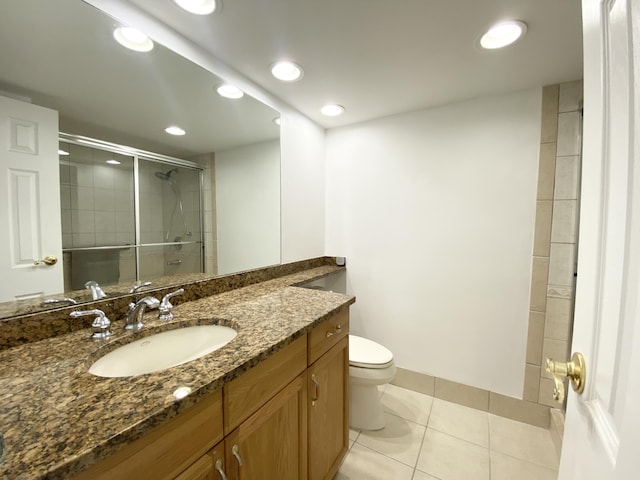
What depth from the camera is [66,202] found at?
970 millimetres

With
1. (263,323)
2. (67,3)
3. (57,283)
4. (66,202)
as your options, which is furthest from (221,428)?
(67,3)

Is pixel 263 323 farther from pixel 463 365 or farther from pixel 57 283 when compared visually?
Result: pixel 463 365

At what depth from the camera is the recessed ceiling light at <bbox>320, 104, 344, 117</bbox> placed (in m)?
1.93

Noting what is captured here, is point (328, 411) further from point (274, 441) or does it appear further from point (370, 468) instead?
point (370, 468)

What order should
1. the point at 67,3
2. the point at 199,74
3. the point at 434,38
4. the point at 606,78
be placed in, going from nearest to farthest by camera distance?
the point at 606,78 < the point at 67,3 < the point at 434,38 < the point at 199,74

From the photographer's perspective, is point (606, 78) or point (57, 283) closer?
point (606, 78)

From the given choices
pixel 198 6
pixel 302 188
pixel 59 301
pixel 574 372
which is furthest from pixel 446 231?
pixel 59 301

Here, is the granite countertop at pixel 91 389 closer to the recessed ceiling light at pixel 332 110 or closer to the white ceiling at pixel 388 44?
the white ceiling at pixel 388 44

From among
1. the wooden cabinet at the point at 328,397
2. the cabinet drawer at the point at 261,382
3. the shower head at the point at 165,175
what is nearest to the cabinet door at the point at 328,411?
the wooden cabinet at the point at 328,397

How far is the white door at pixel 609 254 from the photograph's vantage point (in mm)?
365

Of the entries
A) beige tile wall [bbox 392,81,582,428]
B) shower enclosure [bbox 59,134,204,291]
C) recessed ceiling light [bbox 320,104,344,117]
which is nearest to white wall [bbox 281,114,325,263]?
recessed ceiling light [bbox 320,104,344,117]

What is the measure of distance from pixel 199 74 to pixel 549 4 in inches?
61.2

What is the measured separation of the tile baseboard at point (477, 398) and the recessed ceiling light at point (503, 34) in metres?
2.09

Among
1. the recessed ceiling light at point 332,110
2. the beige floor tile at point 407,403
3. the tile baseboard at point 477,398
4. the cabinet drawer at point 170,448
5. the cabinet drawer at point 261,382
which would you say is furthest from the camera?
the recessed ceiling light at point 332,110
